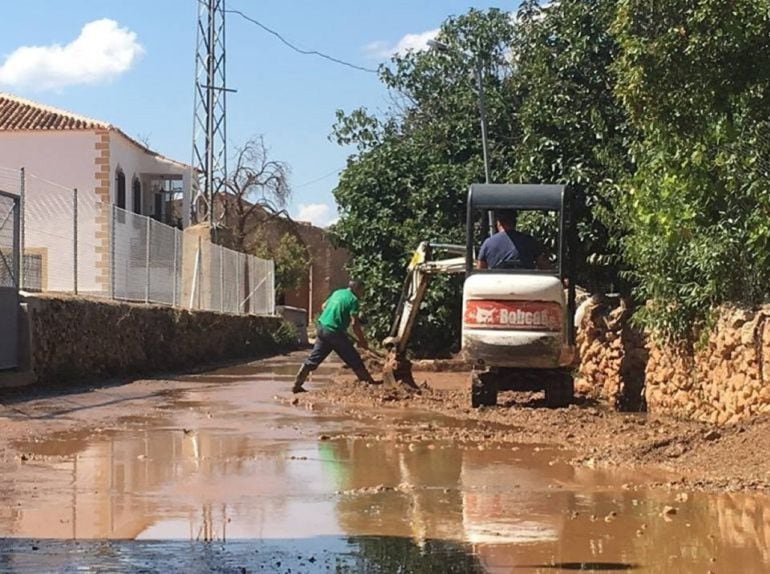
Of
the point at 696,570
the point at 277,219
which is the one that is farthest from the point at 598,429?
the point at 277,219

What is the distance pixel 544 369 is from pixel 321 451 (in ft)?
15.3

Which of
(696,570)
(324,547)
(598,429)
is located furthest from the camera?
(598,429)

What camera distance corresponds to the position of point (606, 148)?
17.1 metres

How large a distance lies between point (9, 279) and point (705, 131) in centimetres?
968

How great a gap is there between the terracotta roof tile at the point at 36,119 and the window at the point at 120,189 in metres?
2.32

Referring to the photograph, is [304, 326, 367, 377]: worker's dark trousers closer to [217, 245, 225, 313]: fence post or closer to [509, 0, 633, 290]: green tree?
[509, 0, 633, 290]: green tree

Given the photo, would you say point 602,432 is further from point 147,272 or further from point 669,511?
point 147,272

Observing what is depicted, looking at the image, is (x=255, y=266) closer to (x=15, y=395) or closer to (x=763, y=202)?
(x=15, y=395)

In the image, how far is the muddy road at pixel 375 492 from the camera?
6.36m

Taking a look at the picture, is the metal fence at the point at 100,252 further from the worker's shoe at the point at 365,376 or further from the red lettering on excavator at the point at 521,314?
the red lettering on excavator at the point at 521,314

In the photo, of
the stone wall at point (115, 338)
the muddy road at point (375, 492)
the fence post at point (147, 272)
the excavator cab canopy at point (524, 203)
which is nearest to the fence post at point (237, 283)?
the stone wall at point (115, 338)

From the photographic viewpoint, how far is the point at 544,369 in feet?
47.5

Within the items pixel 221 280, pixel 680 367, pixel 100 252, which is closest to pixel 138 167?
pixel 221 280

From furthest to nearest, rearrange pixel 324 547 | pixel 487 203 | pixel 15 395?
pixel 15 395 → pixel 487 203 → pixel 324 547
